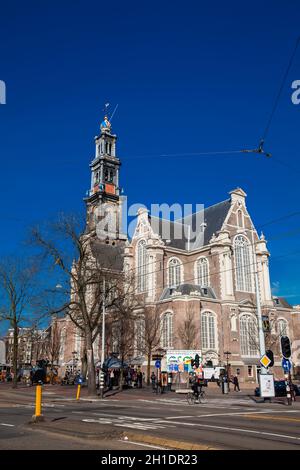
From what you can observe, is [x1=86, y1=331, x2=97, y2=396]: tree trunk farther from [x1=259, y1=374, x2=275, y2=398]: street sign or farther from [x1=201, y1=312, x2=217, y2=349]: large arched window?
[x1=201, y1=312, x2=217, y2=349]: large arched window

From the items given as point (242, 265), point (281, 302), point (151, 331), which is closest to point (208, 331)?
point (151, 331)

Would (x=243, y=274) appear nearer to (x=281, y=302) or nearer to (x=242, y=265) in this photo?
(x=242, y=265)

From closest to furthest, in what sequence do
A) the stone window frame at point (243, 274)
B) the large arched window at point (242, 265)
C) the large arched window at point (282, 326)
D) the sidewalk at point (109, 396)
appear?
the sidewalk at point (109, 396) < the stone window frame at point (243, 274) < the large arched window at point (242, 265) < the large arched window at point (282, 326)

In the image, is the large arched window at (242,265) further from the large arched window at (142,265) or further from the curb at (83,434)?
the curb at (83,434)

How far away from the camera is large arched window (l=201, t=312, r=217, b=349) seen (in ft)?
182

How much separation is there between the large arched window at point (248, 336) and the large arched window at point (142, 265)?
14714mm

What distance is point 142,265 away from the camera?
66.8 metres

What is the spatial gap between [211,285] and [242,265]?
5.25 metres

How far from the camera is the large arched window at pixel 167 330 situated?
186ft

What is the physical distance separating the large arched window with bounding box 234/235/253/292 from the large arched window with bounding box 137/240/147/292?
13340mm

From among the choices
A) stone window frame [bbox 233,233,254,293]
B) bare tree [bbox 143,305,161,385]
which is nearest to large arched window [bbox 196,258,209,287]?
stone window frame [bbox 233,233,254,293]

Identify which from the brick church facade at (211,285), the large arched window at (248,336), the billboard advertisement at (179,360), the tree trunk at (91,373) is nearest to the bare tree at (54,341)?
the brick church facade at (211,285)

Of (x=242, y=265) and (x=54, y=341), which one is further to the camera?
(x=54, y=341)
